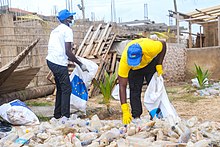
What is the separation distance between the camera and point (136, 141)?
2.78 metres

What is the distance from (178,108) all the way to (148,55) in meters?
2.34

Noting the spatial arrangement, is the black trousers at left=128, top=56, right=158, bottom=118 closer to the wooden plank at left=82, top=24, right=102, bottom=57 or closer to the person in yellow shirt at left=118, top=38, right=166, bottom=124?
the person in yellow shirt at left=118, top=38, right=166, bottom=124

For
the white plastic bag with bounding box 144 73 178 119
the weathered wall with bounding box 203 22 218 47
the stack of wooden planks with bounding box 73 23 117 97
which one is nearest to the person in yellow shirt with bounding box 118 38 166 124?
the white plastic bag with bounding box 144 73 178 119

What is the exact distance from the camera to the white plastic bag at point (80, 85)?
5.07 metres

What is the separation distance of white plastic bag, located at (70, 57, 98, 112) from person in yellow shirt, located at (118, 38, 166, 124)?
1057mm

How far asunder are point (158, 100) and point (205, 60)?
787 centimetres

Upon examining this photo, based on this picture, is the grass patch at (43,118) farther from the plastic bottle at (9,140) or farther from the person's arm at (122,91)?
the plastic bottle at (9,140)

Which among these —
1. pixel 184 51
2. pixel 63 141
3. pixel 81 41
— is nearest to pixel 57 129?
pixel 63 141

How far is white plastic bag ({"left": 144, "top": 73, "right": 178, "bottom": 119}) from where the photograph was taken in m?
3.83

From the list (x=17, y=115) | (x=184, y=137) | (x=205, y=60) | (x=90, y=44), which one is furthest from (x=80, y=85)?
(x=205, y=60)

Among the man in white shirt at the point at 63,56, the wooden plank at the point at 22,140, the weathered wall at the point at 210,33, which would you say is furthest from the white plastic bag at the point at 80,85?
the weathered wall at the point at 210,33

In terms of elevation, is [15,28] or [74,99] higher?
[15,28]

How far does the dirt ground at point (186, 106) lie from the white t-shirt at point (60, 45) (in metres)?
1.18

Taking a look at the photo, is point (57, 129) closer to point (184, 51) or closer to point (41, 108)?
point (41, 108)
